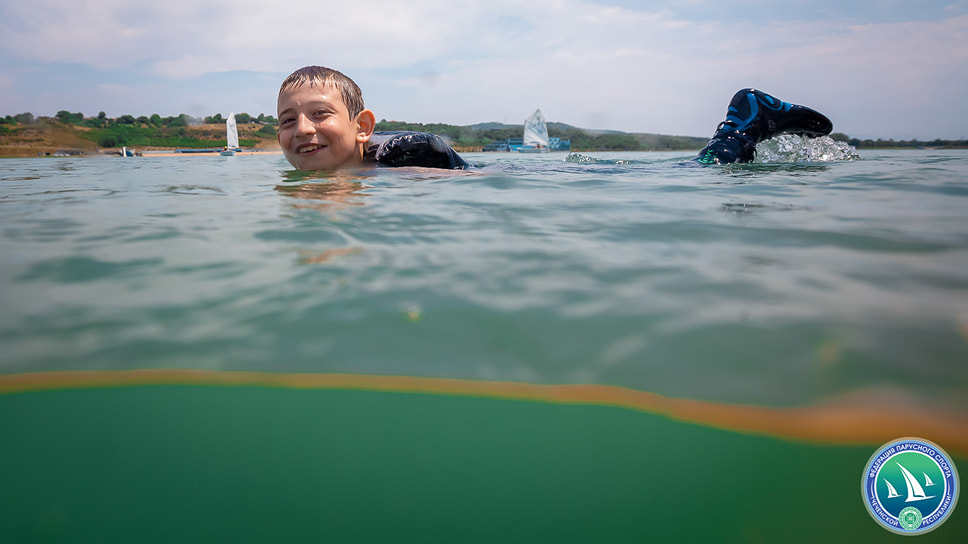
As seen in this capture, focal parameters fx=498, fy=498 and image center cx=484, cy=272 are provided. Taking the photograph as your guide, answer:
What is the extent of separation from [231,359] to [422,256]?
913 mm

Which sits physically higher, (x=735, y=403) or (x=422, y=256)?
(x=422, y=256)

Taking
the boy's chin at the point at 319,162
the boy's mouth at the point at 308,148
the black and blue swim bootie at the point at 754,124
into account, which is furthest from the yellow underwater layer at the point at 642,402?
the black and blue swim bootie at the point at 754,124

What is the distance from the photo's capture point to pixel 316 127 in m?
4.81

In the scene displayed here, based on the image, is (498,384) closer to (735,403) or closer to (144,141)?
(735,403)

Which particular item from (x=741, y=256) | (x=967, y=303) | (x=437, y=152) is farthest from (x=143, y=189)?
(x=967, y=303)

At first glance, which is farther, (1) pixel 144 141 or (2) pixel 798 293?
(1) pixel 144 141

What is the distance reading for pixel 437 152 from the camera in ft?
18.3

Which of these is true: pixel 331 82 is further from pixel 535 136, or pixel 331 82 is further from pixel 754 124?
pixel 535 136

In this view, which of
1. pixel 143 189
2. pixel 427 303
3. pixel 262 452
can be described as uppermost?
pixel 143 189

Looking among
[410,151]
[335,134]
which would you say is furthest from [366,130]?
[335,134]

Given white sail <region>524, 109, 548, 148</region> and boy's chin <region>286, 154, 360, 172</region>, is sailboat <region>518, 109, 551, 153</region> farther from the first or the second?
boy's chin <region>286, 154, 360, 172</region>

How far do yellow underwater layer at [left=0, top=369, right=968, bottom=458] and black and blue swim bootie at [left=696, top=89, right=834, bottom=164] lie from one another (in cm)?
646

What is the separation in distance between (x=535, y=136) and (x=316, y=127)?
6038cm
